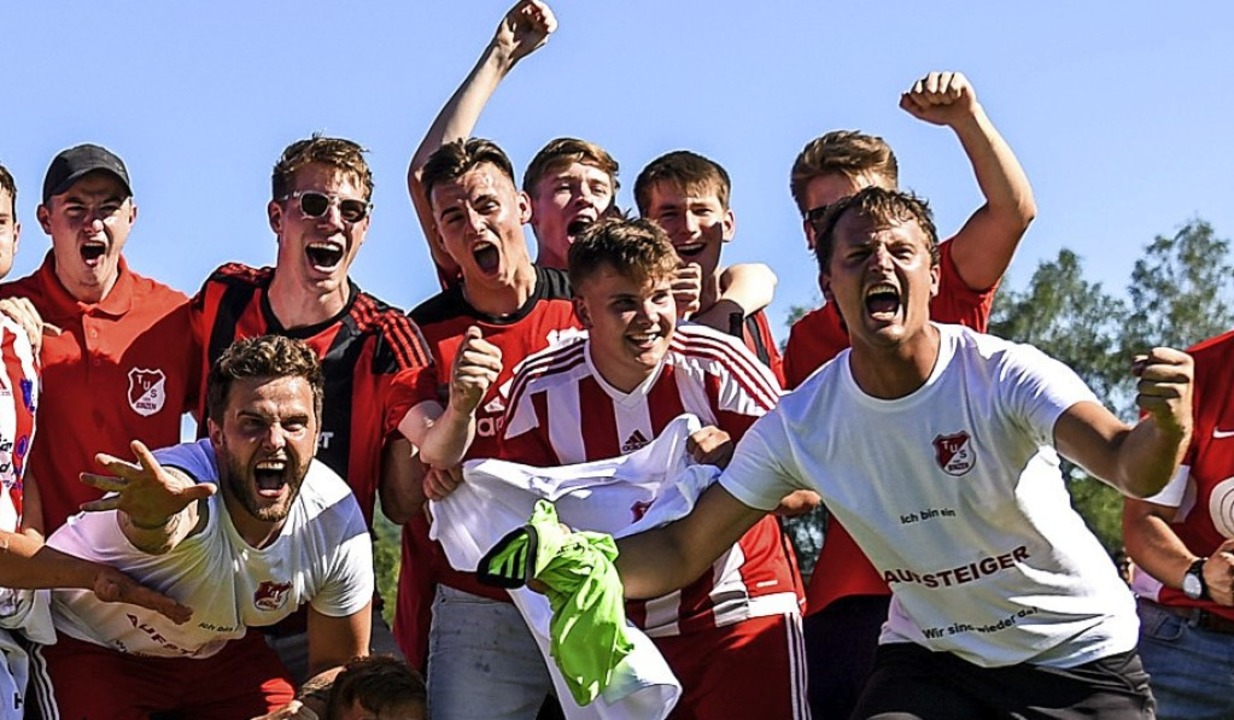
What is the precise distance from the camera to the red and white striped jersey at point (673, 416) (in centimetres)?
687

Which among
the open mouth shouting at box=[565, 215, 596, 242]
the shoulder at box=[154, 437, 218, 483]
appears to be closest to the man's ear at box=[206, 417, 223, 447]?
the shoulder at box=[154, 437, 218, 483]

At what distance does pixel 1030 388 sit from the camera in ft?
18.7

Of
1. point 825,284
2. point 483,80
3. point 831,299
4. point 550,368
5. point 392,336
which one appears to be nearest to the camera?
point 825,284

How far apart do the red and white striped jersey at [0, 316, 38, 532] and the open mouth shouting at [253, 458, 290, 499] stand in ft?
3.04

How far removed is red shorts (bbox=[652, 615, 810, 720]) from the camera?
675 centimetres

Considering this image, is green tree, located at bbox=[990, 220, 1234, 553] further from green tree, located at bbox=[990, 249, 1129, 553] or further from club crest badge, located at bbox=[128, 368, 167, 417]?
club crest badge, located at bbox=[128, 368, 167, 417]

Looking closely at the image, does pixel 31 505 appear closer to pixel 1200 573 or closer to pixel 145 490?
pixel 145 490

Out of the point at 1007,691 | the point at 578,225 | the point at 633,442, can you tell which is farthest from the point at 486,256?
the point at 1007,691

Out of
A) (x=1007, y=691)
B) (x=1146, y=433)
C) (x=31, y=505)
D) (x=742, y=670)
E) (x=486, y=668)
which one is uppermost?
(x=31, y=505)

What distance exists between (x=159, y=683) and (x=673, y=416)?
222cm

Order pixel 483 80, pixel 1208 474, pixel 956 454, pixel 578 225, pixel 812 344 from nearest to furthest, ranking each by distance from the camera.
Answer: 1. pixel 956 454
2. pixel 812 344
3. pixel 1208 474
4. pixel 578 225
5. pixel 483 80

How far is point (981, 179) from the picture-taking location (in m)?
6.92

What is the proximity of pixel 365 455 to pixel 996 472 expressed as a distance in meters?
2.74

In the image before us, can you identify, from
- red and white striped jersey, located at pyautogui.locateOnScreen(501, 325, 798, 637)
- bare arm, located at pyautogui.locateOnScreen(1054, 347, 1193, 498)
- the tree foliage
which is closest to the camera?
bare arm, located at pyautogui.locateOnScreen(1054, 347, 1193, 498)
